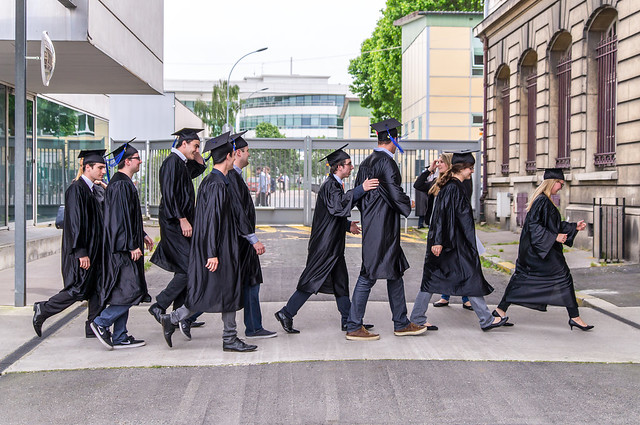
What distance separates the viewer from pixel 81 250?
7215mm

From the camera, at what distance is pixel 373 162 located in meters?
7.42

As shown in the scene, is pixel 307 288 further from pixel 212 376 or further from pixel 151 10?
pixel 151 10

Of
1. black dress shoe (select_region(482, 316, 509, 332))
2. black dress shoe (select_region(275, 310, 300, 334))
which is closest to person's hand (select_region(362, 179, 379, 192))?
black dress shoe (select_region(275, 310, 300, 334))

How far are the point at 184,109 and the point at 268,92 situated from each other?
9296cm

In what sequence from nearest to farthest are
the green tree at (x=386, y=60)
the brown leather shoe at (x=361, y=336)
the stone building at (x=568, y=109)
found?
1. the brown leather shoe at (x=361, y=336)
2. the stone building at (x=568, y=109)
3. the green tree at (x=386, y=60)

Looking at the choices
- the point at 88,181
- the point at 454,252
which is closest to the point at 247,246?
the point at 88,181

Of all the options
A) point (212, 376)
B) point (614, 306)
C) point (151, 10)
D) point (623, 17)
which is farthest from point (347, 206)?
point (151, 10)

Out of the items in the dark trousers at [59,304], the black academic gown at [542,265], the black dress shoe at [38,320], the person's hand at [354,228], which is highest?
the person's hand at [354,228]

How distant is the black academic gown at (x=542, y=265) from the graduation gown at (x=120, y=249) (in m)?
3.77

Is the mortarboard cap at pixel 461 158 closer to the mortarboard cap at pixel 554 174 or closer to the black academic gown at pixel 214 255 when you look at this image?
the mortarboard cap at pixel 554 174

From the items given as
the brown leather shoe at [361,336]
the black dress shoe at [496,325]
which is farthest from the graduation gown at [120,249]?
the black dress shoe at [496,325]

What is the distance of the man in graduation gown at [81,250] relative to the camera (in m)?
7.23

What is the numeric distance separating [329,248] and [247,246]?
0.85m

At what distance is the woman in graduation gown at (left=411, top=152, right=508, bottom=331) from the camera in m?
7.55
